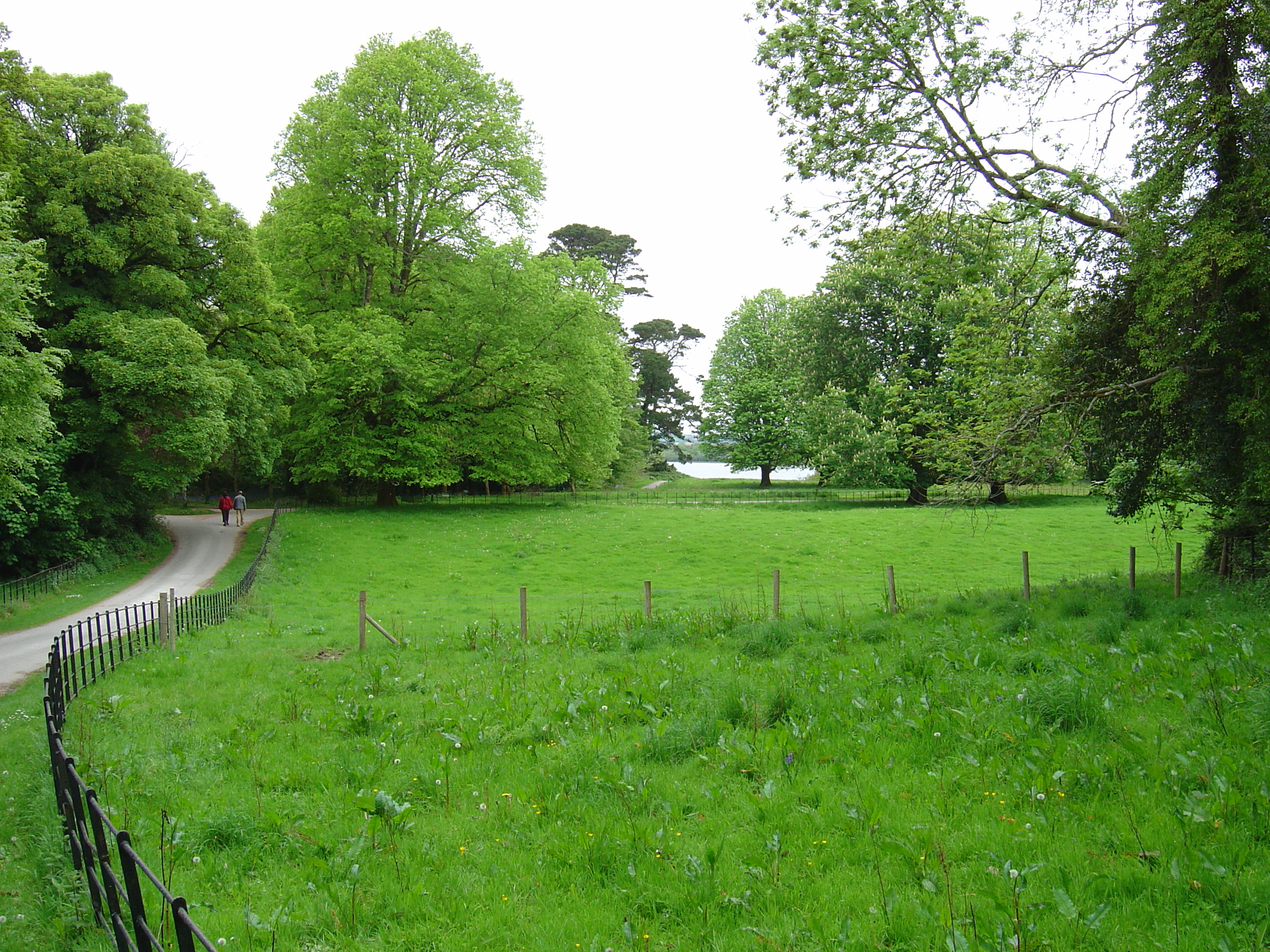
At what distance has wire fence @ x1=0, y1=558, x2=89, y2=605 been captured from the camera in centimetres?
2031

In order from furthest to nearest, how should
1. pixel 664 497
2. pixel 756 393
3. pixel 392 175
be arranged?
pixel 756 393 → pixel 664 497 → pixel 392 175

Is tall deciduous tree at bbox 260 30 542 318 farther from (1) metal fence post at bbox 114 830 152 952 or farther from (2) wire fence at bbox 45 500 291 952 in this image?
(1) metal fence post at bbox 114 830 152 952

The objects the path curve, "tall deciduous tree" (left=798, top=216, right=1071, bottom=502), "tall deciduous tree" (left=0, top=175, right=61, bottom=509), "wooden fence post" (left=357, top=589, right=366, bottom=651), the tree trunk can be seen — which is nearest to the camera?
the path curve

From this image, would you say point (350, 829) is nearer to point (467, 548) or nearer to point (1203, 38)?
point (1203, 38)

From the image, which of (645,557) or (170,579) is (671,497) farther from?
(170,579)

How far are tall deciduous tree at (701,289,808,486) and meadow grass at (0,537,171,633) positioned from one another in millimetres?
37936

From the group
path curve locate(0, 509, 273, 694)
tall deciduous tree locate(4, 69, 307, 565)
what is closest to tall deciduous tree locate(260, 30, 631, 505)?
path curve locate(0, 509, 273, 694)

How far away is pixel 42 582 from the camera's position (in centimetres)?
2186

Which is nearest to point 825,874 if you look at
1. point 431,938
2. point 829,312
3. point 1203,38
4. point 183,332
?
point 431,938

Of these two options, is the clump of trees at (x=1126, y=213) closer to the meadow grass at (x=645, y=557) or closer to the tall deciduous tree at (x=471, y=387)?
the meadow grass at (x=645, y=557)

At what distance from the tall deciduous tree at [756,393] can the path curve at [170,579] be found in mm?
34711

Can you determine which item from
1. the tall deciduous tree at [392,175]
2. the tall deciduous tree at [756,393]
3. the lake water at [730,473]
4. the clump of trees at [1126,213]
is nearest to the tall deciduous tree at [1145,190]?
the clump of trees at [1126,213]

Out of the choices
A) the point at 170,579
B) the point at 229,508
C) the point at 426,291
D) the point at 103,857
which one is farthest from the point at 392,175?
the point at 103,857

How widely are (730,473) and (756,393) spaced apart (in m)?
16.7
